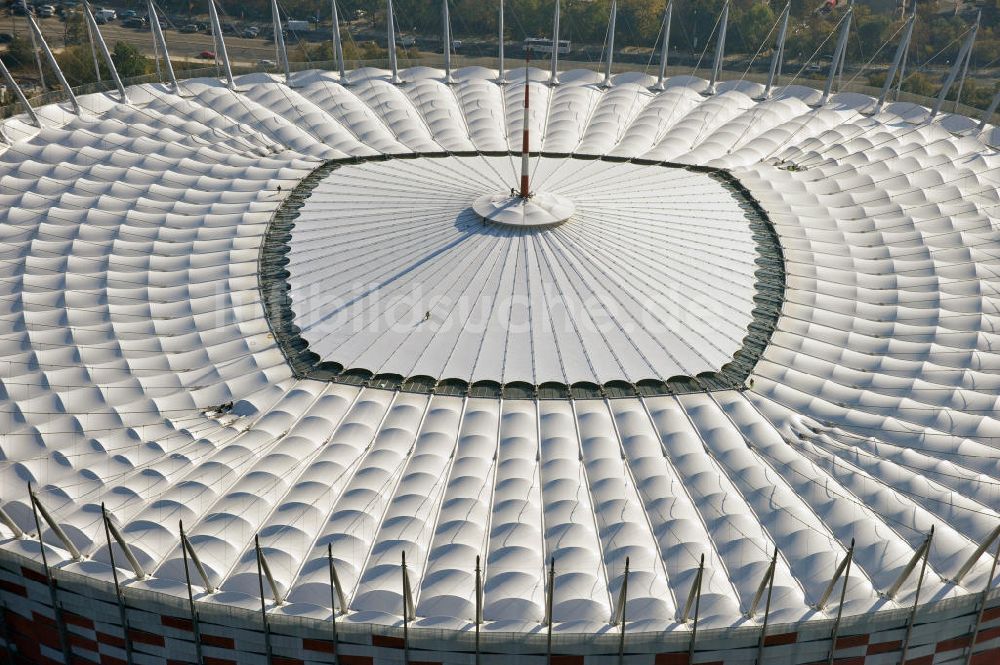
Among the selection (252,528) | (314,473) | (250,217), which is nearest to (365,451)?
(314,473)

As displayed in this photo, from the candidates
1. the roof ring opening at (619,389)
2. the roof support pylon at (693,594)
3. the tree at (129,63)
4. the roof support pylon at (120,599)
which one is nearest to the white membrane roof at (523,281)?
the roof ring opening at (619,389)

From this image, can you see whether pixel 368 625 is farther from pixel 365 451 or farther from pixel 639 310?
pixel 639 310

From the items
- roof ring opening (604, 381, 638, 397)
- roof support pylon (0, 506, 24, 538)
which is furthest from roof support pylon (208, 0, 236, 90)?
roof support pylon (0, 506, 24, 538)

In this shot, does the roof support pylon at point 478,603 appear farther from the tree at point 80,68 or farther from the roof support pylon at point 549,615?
the tree at point 80,68

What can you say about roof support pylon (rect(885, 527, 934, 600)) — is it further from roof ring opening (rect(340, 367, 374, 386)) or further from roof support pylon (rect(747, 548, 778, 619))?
roof ring opening (rect(340, 367, 374, 386))

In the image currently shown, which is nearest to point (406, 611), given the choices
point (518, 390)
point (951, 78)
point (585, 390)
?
point (518, 390)

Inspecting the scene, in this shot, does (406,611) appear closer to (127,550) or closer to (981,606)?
(127,550)
